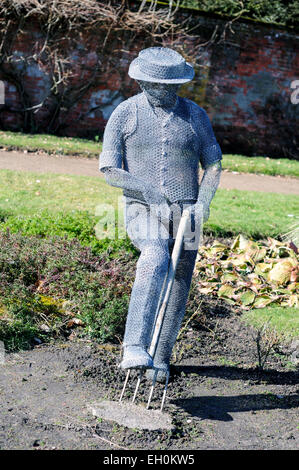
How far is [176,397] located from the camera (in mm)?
4109

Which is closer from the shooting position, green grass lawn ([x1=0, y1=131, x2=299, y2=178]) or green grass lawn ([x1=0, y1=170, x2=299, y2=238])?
green grass lawn ([x1=0, y1=170, x2=299, y2=238])

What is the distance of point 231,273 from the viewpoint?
6156mm

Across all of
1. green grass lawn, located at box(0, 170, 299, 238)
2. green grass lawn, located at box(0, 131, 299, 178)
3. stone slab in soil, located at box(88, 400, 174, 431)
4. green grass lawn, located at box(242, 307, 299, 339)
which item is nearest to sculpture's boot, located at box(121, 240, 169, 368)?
stone slab in soil, located at box(88, 400, 174, 431)

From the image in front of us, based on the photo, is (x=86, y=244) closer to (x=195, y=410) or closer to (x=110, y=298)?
(x=110, y=298)

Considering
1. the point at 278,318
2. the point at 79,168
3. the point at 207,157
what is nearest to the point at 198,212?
the point at 207,157

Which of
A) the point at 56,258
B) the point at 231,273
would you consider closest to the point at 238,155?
the point at 231,273

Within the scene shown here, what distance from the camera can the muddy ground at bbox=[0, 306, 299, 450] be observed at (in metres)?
3.48

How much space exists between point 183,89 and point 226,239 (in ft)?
24.5

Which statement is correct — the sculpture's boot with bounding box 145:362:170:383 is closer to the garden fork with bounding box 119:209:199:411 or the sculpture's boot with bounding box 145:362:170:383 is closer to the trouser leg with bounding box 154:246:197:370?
the trouser leg with bounding box 154:246:197:370

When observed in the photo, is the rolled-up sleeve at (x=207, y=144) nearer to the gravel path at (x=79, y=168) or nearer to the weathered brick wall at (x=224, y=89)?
the gravel path at (x=79, y=168)

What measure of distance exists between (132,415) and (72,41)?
10.9 meters

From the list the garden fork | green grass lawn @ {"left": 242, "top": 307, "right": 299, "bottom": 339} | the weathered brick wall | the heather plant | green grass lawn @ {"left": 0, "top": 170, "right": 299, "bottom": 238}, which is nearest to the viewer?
the garden fork

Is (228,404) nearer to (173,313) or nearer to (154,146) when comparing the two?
(173,313)

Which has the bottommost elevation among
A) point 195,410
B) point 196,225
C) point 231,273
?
point 231,273
